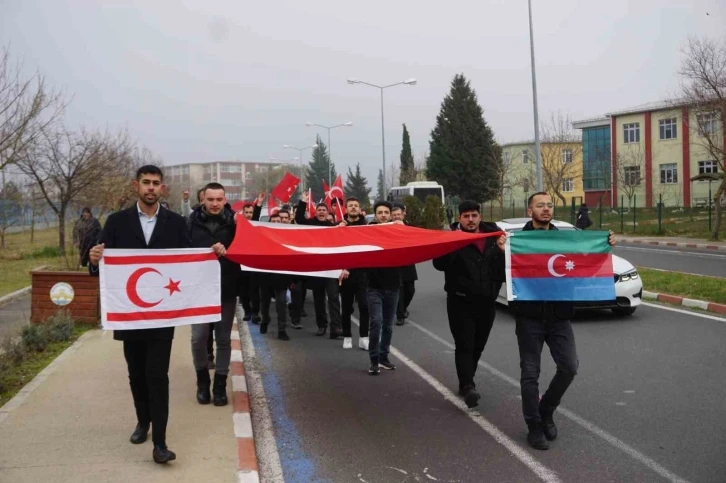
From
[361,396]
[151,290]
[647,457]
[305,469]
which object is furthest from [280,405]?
[647,457]

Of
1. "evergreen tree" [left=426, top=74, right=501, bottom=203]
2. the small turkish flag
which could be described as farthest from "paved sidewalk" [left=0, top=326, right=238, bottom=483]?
"evergreen tree" [left=426, top=74, right=501, bottom=203]

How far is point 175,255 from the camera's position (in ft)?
17.9

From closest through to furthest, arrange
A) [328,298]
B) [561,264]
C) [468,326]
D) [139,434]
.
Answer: [139,434] → [561,264] → [468,326] → [328,298]

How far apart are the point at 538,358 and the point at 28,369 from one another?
5.88 meters

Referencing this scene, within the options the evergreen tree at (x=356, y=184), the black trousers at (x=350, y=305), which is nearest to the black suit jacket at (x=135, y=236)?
the black trousers at (x=350, y=305)

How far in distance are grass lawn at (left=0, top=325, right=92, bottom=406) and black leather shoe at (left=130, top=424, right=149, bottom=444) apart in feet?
6.32

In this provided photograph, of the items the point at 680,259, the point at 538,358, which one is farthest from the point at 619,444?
the point at 680,259

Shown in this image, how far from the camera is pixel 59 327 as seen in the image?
381 inches

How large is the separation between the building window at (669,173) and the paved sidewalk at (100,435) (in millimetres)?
54093

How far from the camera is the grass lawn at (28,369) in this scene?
705 cm

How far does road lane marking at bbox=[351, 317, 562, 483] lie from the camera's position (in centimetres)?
494

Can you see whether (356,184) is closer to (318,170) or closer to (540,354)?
(318,170)

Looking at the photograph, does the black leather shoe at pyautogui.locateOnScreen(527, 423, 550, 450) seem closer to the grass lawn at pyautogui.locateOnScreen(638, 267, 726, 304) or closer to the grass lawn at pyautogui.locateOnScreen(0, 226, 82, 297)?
the grass lawn at pyautogui.locateOnScreen(638, 267, 726, 304)

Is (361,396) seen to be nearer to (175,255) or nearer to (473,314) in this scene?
(473,314)
